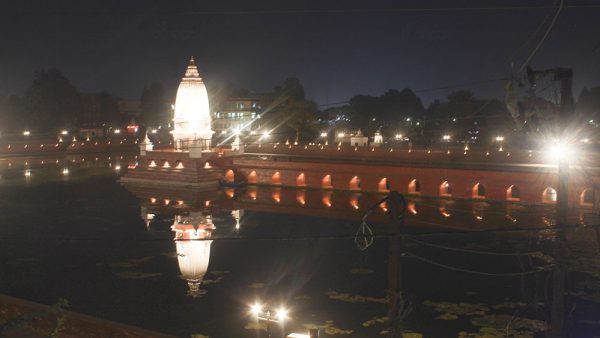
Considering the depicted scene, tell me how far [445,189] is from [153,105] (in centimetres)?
7262

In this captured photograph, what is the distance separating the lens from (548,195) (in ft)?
→ 98.0

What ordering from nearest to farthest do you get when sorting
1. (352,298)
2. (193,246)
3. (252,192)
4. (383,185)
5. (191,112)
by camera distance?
(352,298), (193,246), (383,185), (252,192), (191,112)

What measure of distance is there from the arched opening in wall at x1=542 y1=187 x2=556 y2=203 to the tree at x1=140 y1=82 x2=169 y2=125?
7722 centimetres

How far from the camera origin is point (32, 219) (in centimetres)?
2597

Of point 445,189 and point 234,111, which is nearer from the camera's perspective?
point 445,189

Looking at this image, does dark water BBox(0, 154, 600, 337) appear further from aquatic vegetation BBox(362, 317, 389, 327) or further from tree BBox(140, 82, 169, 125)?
tree BBox(140, 82, 169, 125)

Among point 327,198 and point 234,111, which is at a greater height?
point 234,111

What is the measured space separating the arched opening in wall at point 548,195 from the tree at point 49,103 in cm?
6463

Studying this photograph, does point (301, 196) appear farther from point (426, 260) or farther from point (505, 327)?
point (505, 327)

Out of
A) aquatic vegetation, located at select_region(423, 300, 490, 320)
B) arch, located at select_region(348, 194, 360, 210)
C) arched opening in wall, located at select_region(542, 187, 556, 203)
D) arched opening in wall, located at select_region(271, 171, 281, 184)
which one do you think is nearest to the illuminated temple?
arched opening in wall, located at select_region(271, 171, 281, 184)

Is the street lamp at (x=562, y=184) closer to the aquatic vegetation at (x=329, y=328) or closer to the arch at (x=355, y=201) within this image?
the aquatic vegetation at (x=329, y=328)

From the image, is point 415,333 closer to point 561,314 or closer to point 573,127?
point 561,314

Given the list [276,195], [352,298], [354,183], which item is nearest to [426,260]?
[352,298]

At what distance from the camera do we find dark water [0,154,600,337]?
483 inches
